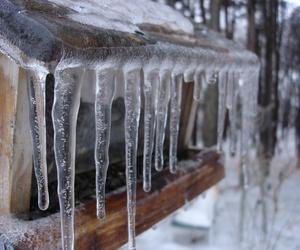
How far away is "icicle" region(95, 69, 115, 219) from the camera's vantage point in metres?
1.19

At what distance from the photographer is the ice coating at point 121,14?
1.23 metres

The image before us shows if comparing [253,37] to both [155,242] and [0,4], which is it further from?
[0,4]

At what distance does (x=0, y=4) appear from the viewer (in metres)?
0.99

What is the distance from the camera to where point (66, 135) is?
3.76 feet

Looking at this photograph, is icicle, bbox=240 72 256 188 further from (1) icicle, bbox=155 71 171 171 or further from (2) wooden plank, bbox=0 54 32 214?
(2) wooden plank, bbox=0 54 32 214

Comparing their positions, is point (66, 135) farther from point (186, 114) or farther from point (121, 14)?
point (186, 114)

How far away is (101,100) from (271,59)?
5.19m

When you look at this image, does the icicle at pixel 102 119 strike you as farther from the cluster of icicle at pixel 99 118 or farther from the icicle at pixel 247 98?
the icicle at pixel 247 98

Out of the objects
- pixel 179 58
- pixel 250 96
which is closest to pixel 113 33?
pixel 179 58

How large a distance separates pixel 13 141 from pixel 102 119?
0.88 feet

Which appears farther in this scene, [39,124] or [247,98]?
[247,98]

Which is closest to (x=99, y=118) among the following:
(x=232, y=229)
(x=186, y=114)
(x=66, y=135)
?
(x=66, y=135)

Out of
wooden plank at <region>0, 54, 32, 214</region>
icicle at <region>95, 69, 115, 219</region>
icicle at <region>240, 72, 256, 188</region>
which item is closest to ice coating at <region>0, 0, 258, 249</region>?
icicle at <region>95, 69, 115, 219</region>

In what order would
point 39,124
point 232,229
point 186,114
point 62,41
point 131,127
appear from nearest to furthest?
point 62,41
point 39,124
point 131,127
point 186,114
point 232,229
